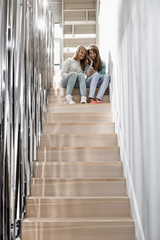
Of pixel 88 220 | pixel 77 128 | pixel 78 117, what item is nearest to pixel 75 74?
pixel 78 117

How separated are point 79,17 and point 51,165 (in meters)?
4.35

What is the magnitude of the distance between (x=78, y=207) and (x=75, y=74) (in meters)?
1.93

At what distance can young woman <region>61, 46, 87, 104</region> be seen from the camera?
12.0ft

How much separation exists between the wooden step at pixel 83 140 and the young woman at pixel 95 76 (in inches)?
27.4

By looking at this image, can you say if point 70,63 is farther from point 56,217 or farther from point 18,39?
point 56,217

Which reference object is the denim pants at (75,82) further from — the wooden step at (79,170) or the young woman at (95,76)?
the wooden step at (79,170)

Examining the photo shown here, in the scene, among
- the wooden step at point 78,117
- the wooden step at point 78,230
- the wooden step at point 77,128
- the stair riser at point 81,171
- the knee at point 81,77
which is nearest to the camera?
the wooden step at point 78,230

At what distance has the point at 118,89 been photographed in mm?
2930

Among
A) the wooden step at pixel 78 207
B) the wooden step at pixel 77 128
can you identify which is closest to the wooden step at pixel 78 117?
the wooden step at pixel 77 128

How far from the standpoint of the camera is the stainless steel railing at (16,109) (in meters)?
1.81

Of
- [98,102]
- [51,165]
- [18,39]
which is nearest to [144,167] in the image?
[51,165]

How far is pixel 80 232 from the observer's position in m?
2.04

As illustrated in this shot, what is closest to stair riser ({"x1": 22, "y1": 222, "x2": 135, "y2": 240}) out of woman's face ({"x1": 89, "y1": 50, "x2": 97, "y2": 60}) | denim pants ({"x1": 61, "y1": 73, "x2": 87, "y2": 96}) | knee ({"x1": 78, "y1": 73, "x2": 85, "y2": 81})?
denim pants ({"x1": 61, "y1": 73, "x2": 87, "y2": 96})

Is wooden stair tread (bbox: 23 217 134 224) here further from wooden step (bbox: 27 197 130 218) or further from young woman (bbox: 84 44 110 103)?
young woman (bbox: 84 44 110 103)
